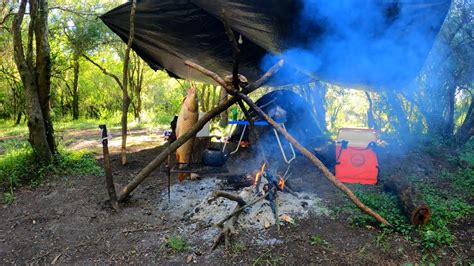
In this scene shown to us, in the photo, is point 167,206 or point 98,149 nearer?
point 167,206

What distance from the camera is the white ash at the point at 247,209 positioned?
3285 millimetres

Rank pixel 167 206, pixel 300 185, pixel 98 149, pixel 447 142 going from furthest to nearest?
pixel 98 149 < pixel 447 142 < pixel 300 185 < pixel 167 206

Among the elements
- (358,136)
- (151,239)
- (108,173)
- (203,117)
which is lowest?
(151,239)

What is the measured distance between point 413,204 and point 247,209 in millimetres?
1655

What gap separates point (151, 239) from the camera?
10.1 feet

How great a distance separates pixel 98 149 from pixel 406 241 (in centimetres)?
619

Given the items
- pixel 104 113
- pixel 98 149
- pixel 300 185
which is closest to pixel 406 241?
pixel 300 185

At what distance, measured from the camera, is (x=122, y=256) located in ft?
9.24

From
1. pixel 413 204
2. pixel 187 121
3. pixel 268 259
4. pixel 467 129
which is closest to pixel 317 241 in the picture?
pixel 268 259

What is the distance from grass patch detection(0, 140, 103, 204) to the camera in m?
4.36

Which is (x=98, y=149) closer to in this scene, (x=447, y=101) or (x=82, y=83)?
(x=447, y=101)

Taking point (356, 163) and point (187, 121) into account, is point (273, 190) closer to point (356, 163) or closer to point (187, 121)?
point (187, 121)

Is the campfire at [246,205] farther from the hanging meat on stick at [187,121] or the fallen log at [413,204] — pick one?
the fallen log at [413,204]

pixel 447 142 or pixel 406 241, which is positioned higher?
pixel 447 142
